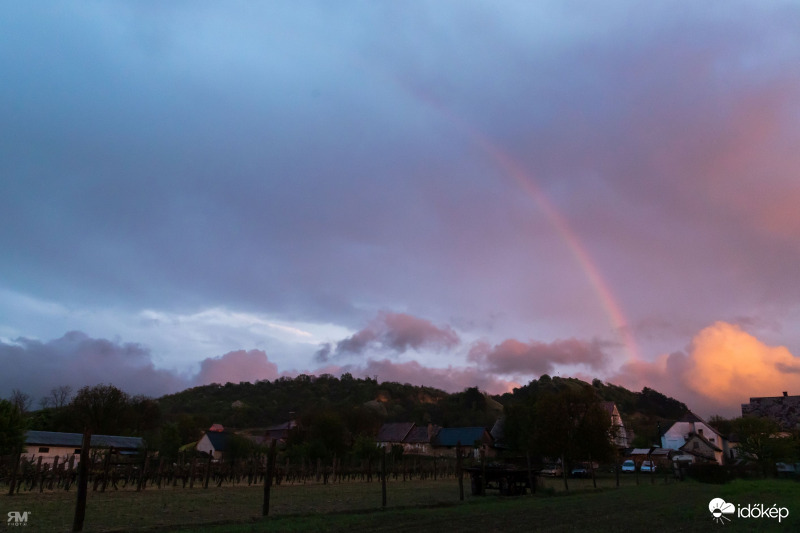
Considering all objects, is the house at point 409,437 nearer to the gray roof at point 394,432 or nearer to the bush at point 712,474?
the gray roof at point 394,432

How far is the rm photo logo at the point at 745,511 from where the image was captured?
14.3 metres

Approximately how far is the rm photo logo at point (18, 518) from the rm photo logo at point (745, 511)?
17.7 m

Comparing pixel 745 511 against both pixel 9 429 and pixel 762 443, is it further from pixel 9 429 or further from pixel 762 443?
pixel 9 429

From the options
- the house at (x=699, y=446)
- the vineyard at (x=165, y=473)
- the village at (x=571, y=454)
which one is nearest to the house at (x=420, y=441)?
the village at (x=571, y=454)

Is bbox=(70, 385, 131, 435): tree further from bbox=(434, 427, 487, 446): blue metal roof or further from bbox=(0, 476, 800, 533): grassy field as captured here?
bbox=(0, 476, 800, 533): grassy field

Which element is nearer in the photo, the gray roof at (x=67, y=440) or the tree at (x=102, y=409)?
the gray roof at (x=67, y=440)

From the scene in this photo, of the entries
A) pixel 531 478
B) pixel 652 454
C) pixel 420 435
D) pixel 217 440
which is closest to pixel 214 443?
pixel 217 440

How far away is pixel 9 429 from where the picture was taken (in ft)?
123

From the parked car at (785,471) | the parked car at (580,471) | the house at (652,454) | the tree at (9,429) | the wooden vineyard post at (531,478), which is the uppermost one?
the tree at (9,429)

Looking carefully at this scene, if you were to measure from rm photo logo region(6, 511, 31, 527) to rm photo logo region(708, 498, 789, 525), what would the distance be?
17.7 meters

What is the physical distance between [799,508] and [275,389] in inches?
5941

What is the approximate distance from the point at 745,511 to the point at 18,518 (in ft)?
68.3

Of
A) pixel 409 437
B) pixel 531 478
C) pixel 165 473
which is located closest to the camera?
pixel 531 478

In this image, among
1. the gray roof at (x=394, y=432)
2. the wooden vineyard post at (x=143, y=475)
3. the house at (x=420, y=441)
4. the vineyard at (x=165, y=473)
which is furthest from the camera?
the gray roof at (x=394, y=432)
